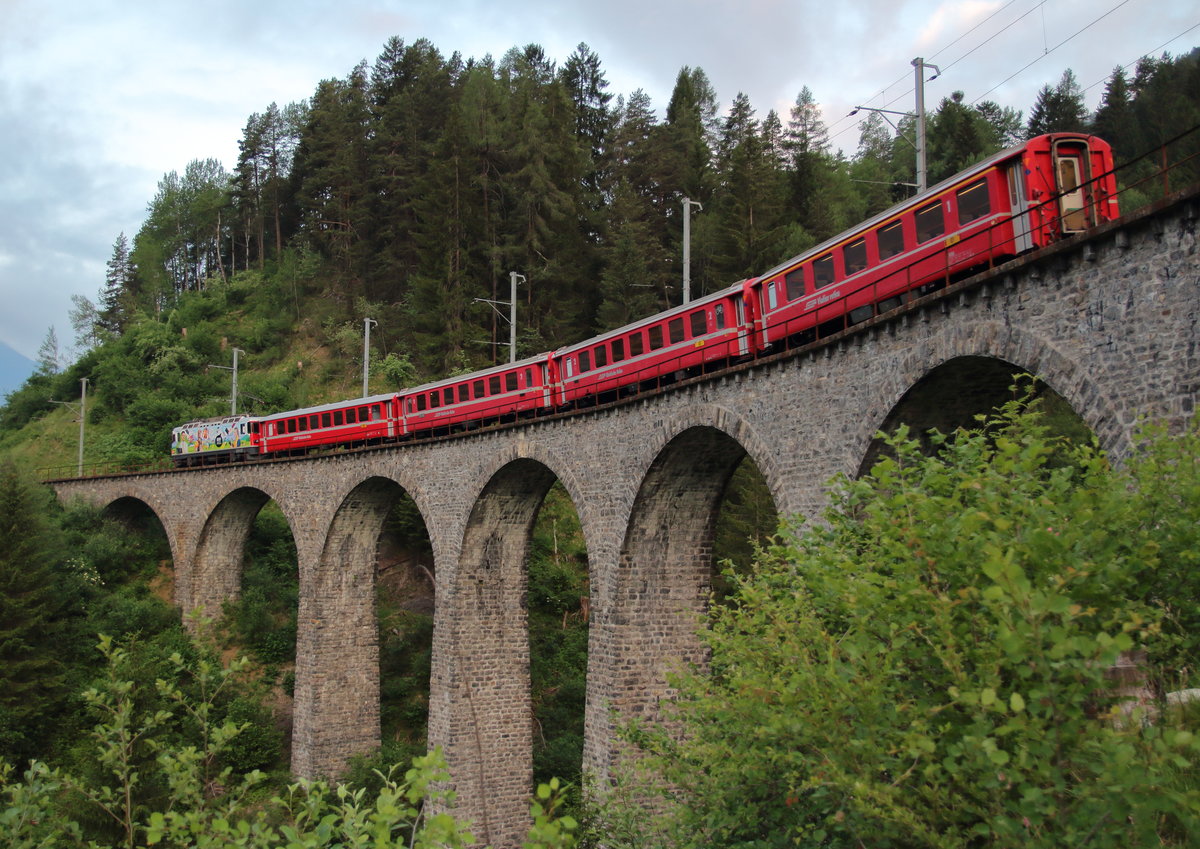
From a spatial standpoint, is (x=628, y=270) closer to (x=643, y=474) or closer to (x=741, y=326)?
(x=643, y=474)

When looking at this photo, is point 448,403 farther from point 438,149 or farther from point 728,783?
point 438,149

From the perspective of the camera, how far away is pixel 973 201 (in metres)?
12.0

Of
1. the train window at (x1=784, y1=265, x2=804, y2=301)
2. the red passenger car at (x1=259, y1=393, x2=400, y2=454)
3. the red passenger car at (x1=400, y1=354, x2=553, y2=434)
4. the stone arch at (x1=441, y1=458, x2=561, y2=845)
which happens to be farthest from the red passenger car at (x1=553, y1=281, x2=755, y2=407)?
the red passenger car at (x1=259, y1=393, x2=400, y2=454)

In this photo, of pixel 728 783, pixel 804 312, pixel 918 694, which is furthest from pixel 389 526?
pixel 918 694

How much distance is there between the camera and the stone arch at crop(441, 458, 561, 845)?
22922 mm

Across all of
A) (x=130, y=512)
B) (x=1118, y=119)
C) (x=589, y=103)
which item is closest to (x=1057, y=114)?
(x=1118, y=119)

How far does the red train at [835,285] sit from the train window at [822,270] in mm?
18

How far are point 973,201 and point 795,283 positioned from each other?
396 cm

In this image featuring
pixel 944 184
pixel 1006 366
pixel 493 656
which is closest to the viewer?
pixel 1006 366

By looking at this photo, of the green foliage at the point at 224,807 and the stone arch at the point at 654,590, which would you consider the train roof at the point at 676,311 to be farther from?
the green foliage at the point at 224,807

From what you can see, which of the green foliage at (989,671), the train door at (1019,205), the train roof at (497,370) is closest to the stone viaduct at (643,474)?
the train door at (1019,205)

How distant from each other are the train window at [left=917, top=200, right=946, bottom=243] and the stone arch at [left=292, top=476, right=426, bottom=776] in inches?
738

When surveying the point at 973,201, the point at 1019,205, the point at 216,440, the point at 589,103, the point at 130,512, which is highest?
the point at 589,103

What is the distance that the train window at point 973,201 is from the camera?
1187cm
